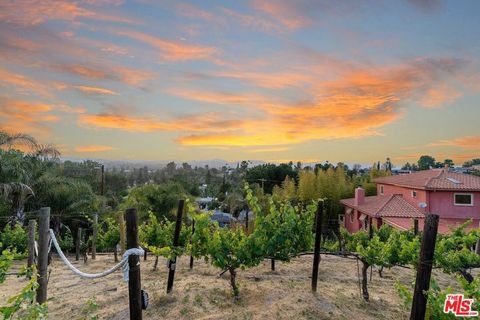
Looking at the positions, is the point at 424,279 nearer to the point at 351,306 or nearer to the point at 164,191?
the point at 351,306

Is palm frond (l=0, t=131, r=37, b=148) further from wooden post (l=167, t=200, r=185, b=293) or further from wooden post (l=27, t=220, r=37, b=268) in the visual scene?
wooden post (l=167, t=200, r=185, b=293)

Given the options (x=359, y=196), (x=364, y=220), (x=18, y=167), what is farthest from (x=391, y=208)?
(x=18, y=167)

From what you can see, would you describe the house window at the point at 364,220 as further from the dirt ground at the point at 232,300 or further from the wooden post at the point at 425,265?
the wooden post at the point at 425,265

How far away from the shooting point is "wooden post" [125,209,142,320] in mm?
3059

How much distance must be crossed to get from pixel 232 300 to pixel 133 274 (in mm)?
3179

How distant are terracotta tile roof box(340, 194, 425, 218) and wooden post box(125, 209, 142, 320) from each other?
1992cm

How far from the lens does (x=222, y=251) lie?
559 centimetres

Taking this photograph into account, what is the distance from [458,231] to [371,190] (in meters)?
25.2

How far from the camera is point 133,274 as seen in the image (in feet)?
10.2

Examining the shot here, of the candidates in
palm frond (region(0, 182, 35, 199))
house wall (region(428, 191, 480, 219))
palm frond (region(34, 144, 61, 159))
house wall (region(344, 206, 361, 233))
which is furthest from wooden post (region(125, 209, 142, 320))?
house wall (region(344, 206, 361, 233))

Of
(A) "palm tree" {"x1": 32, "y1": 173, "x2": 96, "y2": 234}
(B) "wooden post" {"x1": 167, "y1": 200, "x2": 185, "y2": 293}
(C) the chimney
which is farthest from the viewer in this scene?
(C) the chimney

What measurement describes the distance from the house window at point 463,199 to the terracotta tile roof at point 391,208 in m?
2.21

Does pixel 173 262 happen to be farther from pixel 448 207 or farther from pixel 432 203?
pixel 448 207

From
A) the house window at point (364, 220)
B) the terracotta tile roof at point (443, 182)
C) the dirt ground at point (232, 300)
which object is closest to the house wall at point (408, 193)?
the terracotta tile roof at point (443, 182)
